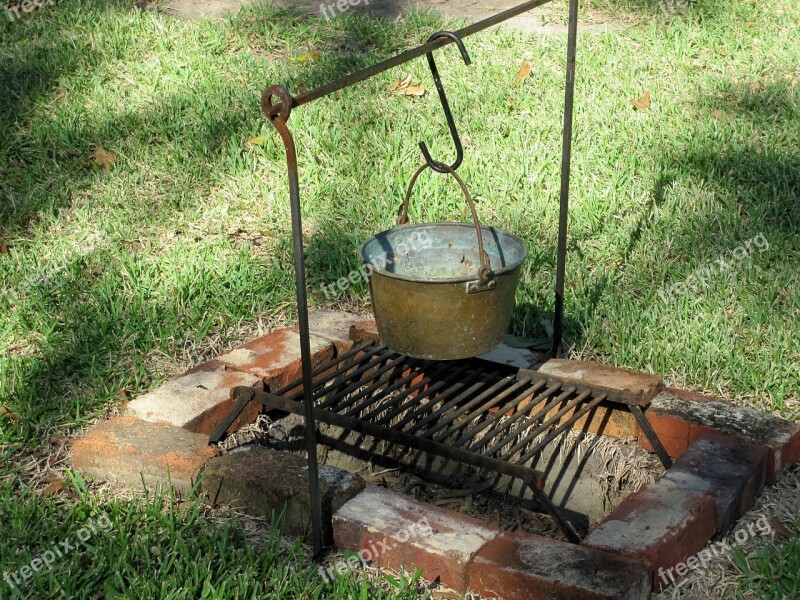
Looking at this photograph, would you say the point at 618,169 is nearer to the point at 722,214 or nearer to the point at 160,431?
the point at 722,214

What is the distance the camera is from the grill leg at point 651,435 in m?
2.97

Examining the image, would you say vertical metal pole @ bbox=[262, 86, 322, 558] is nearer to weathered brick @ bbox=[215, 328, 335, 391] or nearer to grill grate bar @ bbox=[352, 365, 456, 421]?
grill grate bar @ bbox=[352, 365, 456, 421]

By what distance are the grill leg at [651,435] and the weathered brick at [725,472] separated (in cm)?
10

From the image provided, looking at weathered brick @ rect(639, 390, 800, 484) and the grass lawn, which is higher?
the grass lawn

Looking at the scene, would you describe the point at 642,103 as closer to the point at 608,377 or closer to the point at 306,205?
the point at 306,205

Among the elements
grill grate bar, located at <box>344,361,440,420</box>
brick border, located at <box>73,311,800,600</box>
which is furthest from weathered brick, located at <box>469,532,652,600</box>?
grill grate bar, located at <box>344,361,440,420</box>

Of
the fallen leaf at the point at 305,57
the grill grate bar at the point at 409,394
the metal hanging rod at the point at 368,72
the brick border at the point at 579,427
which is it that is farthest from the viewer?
the fallen leaf at the point at 305,57

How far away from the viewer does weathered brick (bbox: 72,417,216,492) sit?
2875 millimetres

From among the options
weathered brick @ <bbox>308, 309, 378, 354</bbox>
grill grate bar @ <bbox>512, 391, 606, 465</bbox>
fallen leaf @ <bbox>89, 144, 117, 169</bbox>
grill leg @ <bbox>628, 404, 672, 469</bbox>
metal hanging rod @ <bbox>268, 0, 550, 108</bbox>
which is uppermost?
metal hanging rod @ <bbox>268, 0, 550, 108</bbox>

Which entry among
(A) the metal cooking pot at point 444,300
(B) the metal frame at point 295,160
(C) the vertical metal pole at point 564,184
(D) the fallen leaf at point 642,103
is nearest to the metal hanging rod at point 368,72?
(B) the metal frame at point 295,160

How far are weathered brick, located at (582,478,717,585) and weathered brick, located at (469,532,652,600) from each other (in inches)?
2.1

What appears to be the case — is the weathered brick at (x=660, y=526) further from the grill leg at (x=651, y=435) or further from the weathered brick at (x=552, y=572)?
the grill leg at (x=651, y=435)

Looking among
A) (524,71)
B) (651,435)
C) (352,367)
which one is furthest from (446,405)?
(524,71)

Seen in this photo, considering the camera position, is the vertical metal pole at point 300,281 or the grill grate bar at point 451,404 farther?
the grill grate bar at point 451,404
